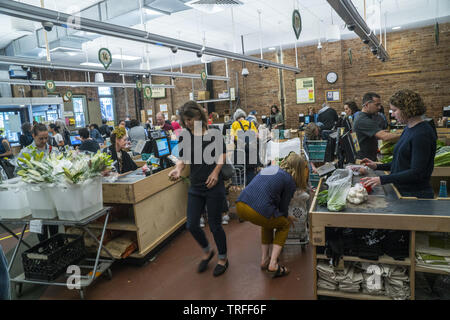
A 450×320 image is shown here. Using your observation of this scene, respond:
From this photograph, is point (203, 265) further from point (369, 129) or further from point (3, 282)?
point (369, 129)

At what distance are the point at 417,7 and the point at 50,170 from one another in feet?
33.5

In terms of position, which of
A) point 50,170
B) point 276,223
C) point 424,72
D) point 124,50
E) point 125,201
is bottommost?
point 276,223

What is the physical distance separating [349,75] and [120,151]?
9.70 meters

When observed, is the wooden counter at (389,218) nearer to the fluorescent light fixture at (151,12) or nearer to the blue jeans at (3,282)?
the blue jeans at (3,282)

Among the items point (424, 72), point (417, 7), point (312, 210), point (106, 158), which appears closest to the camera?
point (312, 210)

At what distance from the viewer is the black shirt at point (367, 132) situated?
11.2 feet

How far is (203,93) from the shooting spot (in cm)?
1361

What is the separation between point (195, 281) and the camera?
9.34 feet

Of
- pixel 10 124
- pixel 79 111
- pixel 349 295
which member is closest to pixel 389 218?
pixel 349 295

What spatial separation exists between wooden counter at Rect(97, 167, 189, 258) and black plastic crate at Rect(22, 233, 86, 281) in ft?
1.31

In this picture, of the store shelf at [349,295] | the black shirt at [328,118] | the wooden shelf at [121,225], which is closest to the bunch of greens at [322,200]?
the store shelf at [349,295]
